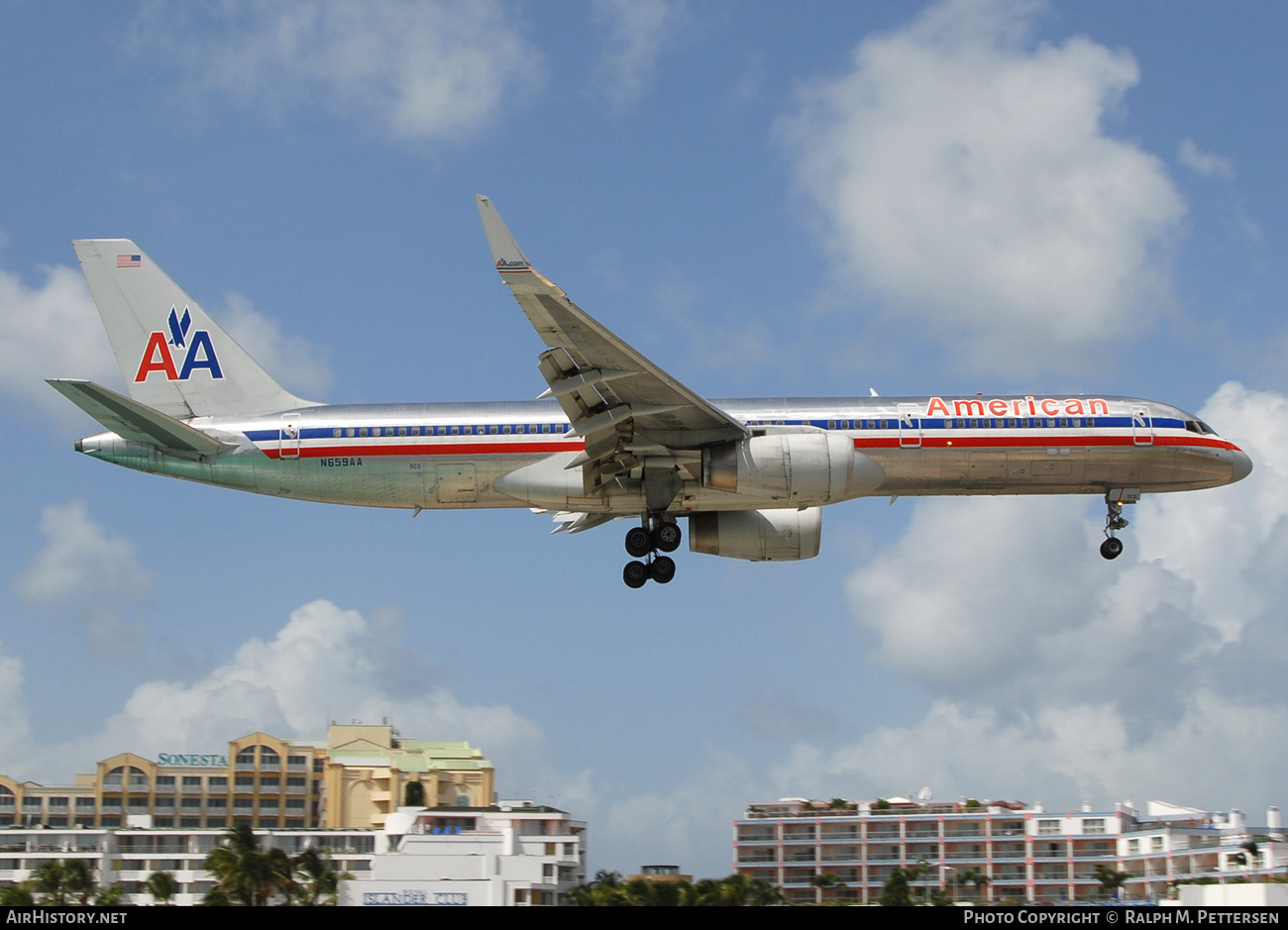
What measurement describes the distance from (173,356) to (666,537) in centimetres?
1487

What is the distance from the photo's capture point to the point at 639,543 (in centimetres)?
3578

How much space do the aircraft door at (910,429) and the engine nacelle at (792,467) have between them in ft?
5.02

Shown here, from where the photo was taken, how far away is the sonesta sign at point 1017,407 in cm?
3575

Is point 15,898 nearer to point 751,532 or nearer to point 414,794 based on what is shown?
point 751,532

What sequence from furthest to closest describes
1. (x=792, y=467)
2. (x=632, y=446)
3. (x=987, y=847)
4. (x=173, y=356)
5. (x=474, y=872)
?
(x=987, y=847) → (x=474, y=872) → (x=173, y=356) → (x=632, y=446) → (x=792, y=467)

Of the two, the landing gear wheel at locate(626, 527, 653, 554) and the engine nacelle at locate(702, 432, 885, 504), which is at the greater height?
the engine nacelle at locate(702, 432, 885, 504)

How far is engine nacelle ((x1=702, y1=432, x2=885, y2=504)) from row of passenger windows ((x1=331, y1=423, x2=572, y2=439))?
427cm

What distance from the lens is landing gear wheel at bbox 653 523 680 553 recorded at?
3581 cm

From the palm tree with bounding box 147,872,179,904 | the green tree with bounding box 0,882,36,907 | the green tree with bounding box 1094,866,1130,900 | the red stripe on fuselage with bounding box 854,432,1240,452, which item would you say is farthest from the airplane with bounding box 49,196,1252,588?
the green tree with bounding box 1094,866,1130,900

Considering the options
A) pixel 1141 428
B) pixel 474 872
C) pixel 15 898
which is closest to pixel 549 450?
pixel 1141 428

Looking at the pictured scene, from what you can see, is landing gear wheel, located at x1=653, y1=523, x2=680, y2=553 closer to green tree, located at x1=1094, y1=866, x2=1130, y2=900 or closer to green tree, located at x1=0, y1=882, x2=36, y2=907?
green tree, located at x1=0, y1=882, x2=36, y2=907

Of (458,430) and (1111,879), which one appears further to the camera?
(1111,879)
